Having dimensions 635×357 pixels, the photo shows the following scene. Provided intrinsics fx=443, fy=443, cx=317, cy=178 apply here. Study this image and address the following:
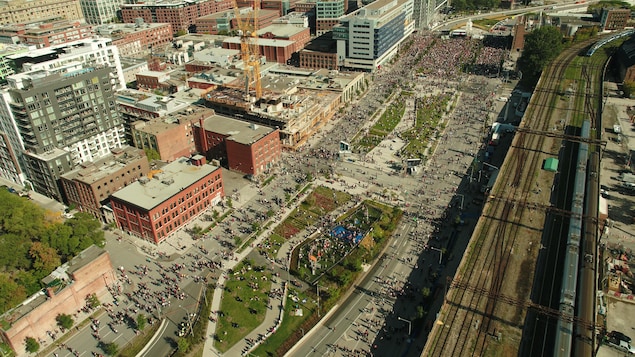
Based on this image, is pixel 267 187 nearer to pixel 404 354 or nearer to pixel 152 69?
pixel 404 354

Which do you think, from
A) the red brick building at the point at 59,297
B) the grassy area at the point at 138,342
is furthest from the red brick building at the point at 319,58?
the grassy area at the point at 138,342

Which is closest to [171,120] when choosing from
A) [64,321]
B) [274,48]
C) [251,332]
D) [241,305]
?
[64,321]

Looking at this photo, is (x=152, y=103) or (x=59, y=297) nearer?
(x=59, y=297)

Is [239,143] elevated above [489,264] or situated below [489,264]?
above

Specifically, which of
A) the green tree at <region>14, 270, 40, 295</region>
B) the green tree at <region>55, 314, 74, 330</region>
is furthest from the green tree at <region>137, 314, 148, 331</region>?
the green tree at <region>14, 270, 40, 295</region>

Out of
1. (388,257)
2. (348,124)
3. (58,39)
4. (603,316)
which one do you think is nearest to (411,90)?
(348,124)

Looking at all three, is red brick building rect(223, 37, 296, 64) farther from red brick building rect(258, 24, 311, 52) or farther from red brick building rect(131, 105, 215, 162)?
red brick building rect(131, 105, 215, 162)

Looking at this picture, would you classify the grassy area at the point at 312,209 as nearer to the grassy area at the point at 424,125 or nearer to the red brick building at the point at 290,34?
the grassy area at the point at 424,125

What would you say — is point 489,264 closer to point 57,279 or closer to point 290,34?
point 57,279
